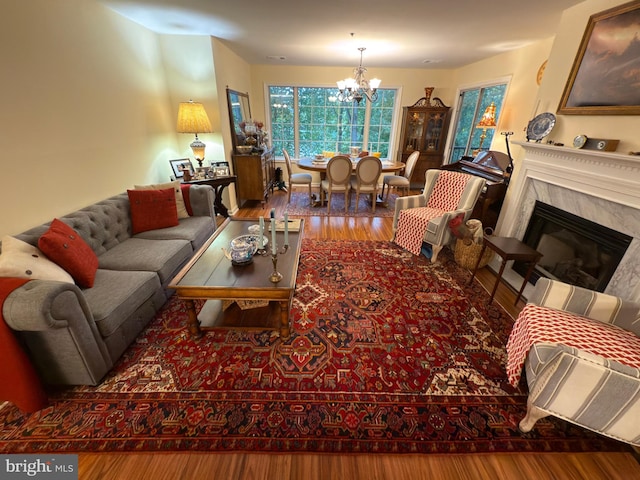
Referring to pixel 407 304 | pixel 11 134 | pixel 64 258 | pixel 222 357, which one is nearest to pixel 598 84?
pixel 407 304

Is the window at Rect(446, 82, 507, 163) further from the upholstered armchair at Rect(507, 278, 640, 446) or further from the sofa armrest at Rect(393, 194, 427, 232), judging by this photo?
the upholstered armchair at Rect(507, 278, 640, 446)

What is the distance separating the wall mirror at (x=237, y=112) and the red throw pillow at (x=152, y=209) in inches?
77.6

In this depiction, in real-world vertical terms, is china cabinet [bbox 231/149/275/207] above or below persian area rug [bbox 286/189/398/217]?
above

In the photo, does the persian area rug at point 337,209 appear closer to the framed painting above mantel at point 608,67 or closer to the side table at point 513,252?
the side table at point 513,252

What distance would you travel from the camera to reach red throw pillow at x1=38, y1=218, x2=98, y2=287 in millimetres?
1611

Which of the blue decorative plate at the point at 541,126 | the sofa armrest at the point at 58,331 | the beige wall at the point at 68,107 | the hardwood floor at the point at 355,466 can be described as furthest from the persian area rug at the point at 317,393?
the blue decorative plate at the point at 541,126

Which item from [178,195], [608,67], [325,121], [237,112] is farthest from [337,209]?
[608,67]

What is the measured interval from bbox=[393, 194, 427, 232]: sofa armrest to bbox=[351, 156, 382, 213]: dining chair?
100cm

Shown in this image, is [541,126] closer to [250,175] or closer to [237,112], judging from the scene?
[250,175]

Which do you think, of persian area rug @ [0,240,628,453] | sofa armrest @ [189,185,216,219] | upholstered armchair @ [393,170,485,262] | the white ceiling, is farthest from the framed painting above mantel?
sofa armrest @ [189,185,216,219]

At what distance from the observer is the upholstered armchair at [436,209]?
9.33ft

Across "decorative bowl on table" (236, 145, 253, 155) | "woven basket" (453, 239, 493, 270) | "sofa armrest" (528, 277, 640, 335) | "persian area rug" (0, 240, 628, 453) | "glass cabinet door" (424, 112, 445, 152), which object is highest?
"glass cabinet door" (424, 112, 445, 152)

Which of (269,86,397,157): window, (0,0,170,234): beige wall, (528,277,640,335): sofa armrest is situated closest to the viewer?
(528,277,640,335): sofa armrest

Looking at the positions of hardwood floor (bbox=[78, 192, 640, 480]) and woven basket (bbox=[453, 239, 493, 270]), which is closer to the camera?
hardwood floor (bbox=[78, 192, 640, 480])
